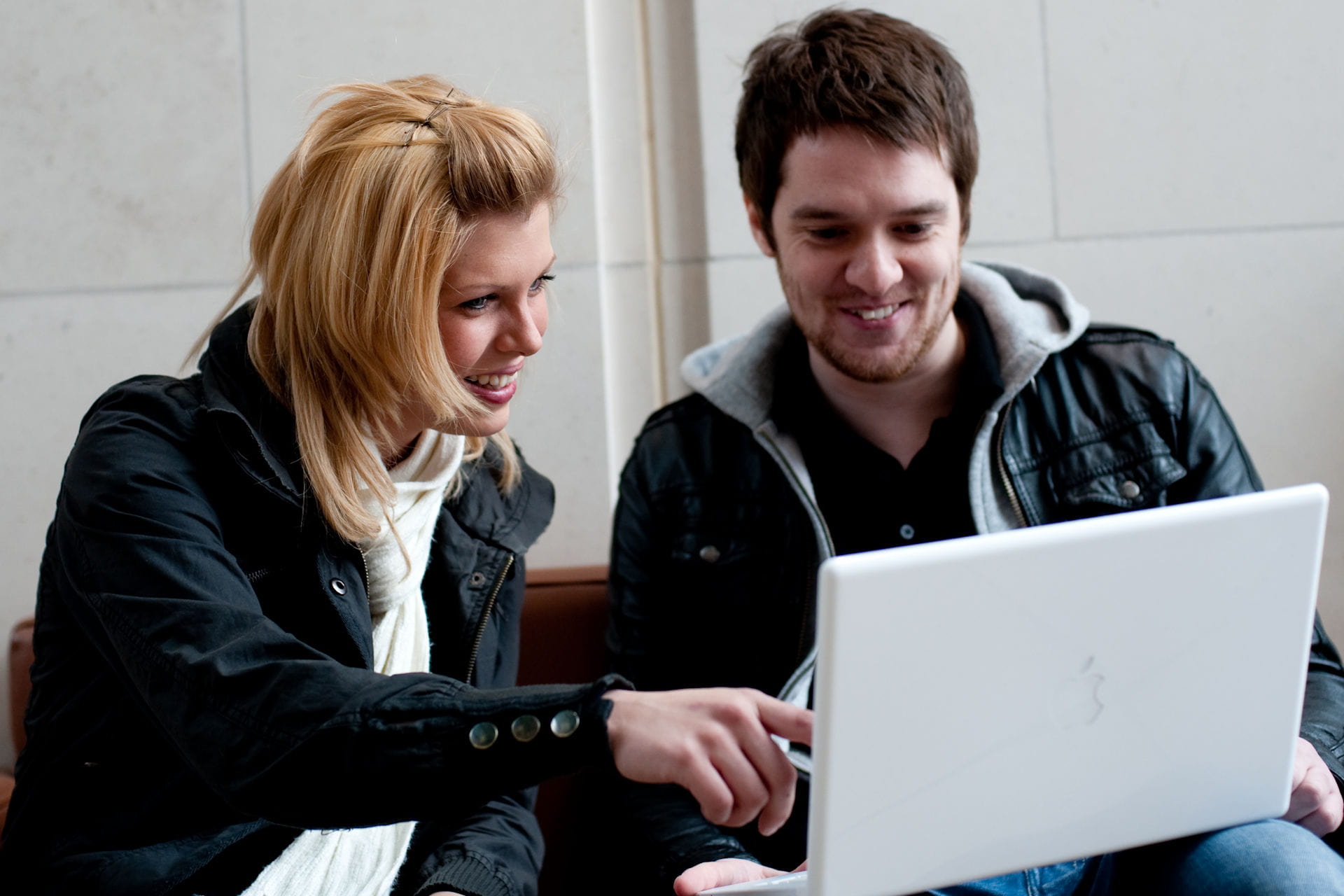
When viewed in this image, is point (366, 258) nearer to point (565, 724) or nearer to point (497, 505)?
point (497, 505)

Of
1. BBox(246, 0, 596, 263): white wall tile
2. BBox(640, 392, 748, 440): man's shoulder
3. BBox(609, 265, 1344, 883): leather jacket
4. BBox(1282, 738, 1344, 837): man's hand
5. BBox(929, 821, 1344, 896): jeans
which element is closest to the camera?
BBox(929, 821, 1344, 896): jeans

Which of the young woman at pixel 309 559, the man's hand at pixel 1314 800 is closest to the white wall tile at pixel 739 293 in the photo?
the young woman at pixel 309 559

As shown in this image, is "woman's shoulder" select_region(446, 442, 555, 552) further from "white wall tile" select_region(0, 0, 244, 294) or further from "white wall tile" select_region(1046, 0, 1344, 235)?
"white wall tile" select_region(1046, 0, 1344, 235)

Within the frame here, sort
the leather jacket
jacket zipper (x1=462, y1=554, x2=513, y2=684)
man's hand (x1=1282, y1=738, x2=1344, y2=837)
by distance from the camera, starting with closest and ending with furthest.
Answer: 1. man's hand (x1=1282, y1=738, x2=1344, y2=837)
2. jacket zipper (x1=462, y1=554, x2=513, y2=684)
3. the leather jacket

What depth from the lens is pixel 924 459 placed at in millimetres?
1552

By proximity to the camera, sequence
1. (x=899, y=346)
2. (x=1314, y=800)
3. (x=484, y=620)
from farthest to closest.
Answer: (x=899, y=346)
(x=484, y=620)
(x=1314, y=800)

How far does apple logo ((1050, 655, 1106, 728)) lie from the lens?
0.80m

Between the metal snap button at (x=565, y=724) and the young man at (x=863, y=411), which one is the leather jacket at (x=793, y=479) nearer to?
the young man at (x=863, y=411)

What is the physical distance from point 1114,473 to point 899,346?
32cm

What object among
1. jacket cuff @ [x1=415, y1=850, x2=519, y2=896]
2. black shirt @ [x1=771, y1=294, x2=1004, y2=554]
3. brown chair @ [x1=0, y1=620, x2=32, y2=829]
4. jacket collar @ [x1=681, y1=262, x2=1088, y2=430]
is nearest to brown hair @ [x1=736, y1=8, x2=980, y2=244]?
jacket collar @ [x1=681, y1=262, x2=1088, y2=430]

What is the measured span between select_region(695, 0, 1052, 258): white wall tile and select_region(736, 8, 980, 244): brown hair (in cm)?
23

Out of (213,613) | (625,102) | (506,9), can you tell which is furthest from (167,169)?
(213,613)

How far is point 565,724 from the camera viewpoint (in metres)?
0.82

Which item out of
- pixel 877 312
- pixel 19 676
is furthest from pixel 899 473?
pixel 19 676
